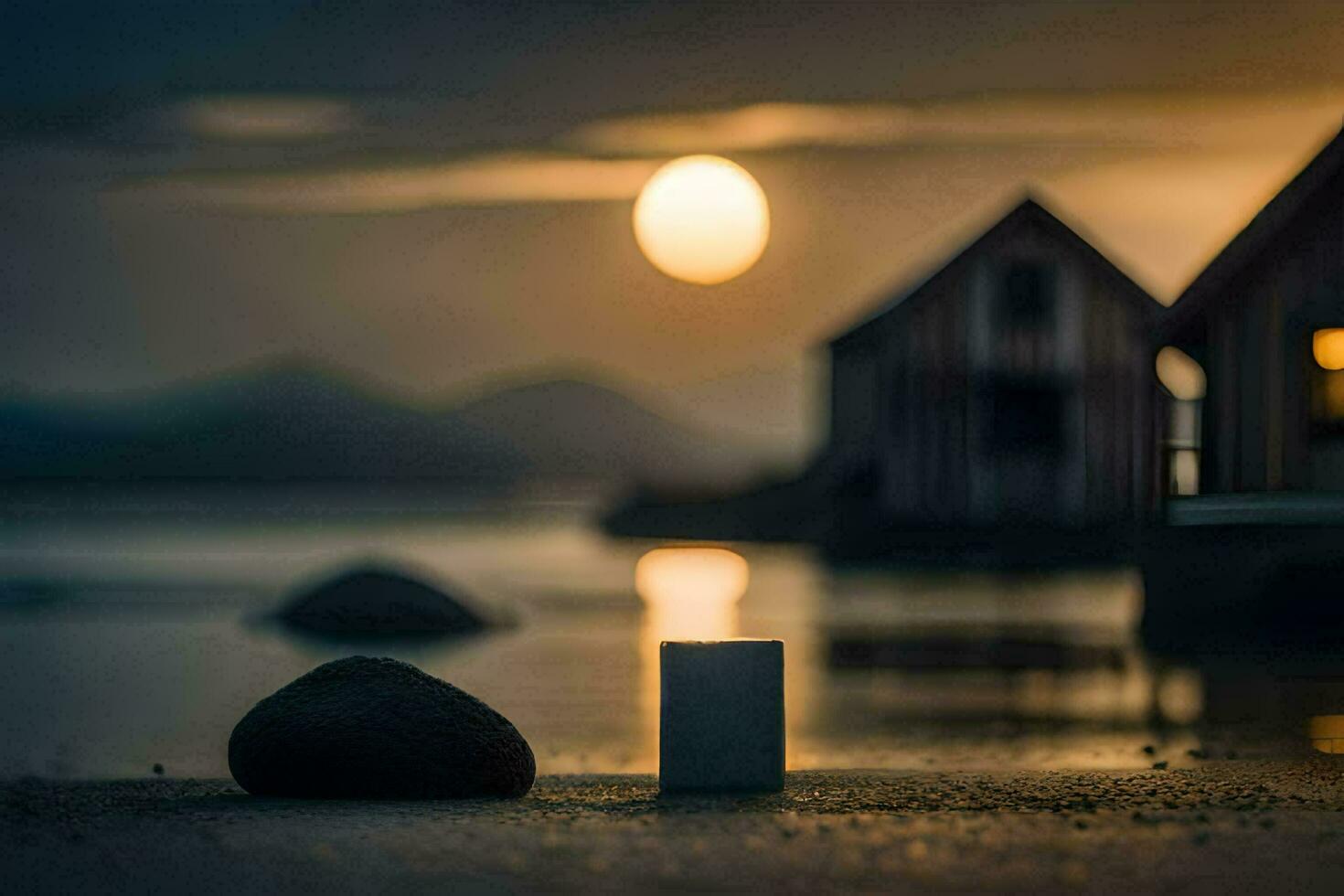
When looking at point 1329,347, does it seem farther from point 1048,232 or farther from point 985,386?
point 1048,232

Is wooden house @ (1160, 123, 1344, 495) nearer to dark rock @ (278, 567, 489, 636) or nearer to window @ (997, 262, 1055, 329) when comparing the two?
dark rock @ (278, 567, 489, 636)

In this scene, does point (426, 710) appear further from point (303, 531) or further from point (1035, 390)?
point (303, 531)

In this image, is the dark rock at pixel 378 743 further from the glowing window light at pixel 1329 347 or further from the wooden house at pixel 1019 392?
the wooden house at pixel 1019 392

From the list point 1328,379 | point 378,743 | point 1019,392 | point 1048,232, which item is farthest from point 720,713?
point 1048,232

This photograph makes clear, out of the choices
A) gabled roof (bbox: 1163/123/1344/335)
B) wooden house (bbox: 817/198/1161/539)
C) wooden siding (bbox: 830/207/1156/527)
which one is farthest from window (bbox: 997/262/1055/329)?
gabled roof (bbox: 1163/123/1344/335)

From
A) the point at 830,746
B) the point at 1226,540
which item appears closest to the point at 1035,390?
the point at 1226,540

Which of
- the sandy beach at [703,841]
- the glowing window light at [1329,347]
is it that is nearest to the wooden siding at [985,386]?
the glowing window light at [1329,347]

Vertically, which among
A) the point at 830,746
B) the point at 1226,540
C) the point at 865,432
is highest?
the point at 865,432

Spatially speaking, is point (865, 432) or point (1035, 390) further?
point (865, 432)
